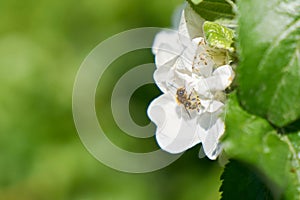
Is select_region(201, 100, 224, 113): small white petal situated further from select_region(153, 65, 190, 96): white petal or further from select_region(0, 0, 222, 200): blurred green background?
select_region(0, 0, 222, 200): blurred green background

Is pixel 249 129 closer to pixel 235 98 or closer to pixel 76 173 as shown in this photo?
pixel 235 98

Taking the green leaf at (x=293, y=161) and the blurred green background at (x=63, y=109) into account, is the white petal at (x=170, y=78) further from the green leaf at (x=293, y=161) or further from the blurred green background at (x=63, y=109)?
the blurred green background at (x=63, y=109)

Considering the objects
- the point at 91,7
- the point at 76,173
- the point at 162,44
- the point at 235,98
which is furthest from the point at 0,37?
the point at 235,98

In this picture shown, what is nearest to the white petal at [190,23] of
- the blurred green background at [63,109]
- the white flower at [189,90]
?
the white flower at [189,90]

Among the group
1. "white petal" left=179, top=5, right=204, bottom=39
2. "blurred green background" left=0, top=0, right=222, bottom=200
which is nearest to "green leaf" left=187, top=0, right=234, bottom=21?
"white petal" left=179, top=5, right=204, bottom=39

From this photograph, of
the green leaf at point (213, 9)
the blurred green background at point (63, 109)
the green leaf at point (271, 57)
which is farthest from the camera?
the blurred green background at point (63, 109)
